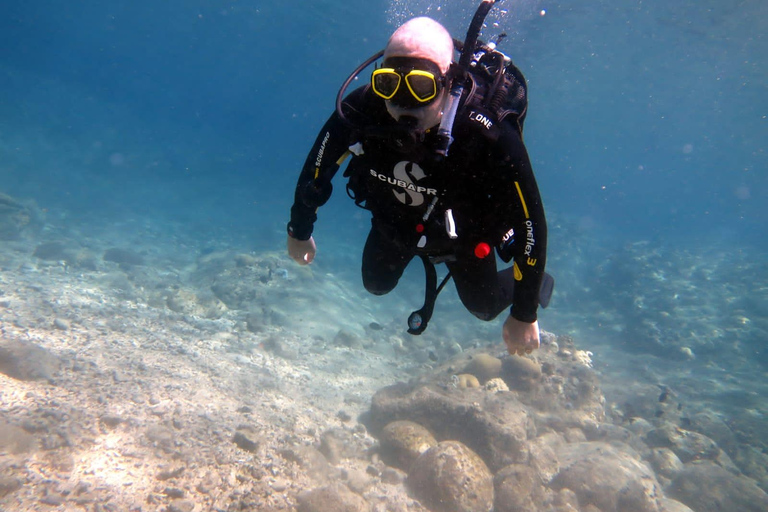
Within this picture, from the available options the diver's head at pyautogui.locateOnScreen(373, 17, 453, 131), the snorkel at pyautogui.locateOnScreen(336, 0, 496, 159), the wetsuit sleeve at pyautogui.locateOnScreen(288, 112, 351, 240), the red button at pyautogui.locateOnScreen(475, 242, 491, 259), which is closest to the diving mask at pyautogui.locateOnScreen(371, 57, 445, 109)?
the diver's head at pyautogui.locateOnScreen(373, 17, 453, 131)

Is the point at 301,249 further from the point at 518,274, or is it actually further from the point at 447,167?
the point at 518,274

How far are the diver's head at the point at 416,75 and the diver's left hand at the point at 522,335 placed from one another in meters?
1.55

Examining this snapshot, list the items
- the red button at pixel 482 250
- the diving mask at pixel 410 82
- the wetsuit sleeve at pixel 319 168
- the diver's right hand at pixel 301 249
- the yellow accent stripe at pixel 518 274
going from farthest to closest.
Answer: the diver's right hand at pixel 301 249, the wetsuit sleeve at pixel 319 168, the red button at pixel 482 250, the yellow accent stripe at pixel 518 274, the diving mask at pixel 410 82

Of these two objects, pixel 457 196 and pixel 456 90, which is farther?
pixel 457 196

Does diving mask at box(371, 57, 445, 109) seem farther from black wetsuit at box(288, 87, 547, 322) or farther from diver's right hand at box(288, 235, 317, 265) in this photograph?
diver's right hand at box(288, 235, 317, 265)

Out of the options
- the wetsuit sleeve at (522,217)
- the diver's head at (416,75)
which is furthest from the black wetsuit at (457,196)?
the diver's head at (416,75)

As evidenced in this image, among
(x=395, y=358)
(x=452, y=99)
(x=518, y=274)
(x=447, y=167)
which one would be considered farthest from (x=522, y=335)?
(x=395, y=358)

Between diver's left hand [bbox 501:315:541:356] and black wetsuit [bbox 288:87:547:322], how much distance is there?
0.24 ft

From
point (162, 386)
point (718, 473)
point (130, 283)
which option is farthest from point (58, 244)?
point (718, 473)

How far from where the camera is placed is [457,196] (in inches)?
113

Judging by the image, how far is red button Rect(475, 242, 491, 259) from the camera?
119 inches

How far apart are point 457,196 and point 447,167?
24cm

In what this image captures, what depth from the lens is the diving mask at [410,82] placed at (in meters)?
2.33

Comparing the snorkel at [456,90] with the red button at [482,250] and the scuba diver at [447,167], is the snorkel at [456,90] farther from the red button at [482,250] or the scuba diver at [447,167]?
the red button at [482,250]
